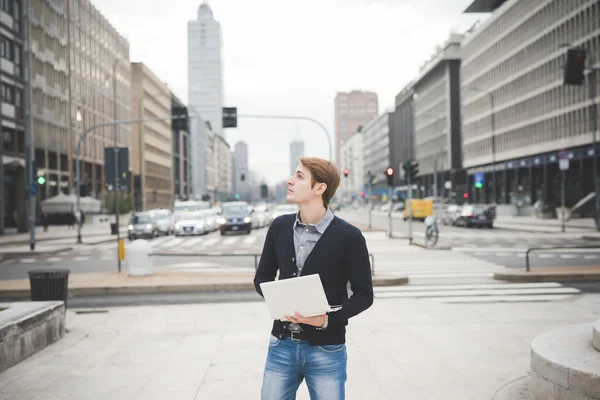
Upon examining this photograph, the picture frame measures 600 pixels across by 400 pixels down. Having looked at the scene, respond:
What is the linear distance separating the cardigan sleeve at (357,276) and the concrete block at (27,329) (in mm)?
5513

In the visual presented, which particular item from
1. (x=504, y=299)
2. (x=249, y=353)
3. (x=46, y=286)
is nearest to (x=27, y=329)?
(x=46, y=286)

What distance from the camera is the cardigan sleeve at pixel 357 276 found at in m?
3.59

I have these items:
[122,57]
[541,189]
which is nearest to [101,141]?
[122,57]

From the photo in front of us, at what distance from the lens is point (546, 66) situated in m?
66.1

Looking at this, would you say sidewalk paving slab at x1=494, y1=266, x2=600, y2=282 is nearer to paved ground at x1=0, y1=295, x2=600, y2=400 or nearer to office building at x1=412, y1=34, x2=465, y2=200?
paved ground at x1=0, y1=295, x2=600, y2=400

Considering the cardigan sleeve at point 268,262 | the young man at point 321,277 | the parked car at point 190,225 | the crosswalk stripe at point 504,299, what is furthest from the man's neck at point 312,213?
the parked car at point 190,225

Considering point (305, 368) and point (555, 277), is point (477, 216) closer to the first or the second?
point (555, 277)

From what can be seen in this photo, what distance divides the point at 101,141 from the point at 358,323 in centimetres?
7230

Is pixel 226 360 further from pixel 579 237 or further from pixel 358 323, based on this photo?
pixel 579 237

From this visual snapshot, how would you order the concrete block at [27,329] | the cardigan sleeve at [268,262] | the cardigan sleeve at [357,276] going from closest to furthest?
the cardigan sleeve at [357,276], the cardigan sleeve at [268,262], the concrete block at [27,329]

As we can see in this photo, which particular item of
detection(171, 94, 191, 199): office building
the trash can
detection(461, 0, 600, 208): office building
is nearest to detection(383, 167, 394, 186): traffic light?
the trash can

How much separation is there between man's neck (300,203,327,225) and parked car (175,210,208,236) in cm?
3692

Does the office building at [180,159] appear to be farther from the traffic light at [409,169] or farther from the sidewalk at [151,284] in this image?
the sidewalk at [151,284]

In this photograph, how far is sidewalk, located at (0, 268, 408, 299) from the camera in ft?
48.1
